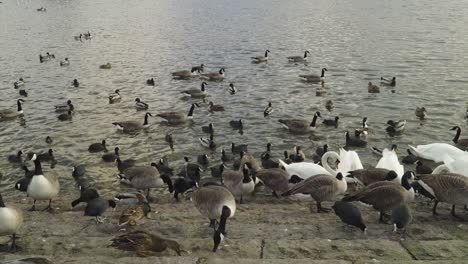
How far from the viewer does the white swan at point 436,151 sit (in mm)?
18656

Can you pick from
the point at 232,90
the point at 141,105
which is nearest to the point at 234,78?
the point at 232,90

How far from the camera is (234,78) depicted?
120 feet

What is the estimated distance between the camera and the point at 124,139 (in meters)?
24.1

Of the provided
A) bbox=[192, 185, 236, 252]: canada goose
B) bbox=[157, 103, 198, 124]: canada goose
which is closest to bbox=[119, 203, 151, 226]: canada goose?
bbox=[192, 185, 236, 252]: canada goose

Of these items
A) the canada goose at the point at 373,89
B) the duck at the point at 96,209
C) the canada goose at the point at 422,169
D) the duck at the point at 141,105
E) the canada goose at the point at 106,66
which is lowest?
the canada goose at the point at 422,169

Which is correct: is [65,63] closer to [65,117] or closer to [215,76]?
[215,76]

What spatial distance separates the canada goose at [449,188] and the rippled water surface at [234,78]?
7704mm

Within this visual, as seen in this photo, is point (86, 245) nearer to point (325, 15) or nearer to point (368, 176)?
point (368, 176)

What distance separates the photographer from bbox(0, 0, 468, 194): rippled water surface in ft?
76.2

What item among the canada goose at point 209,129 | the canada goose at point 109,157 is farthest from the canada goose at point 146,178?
the canada goose at point 209,129

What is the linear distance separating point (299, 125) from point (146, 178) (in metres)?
9.81

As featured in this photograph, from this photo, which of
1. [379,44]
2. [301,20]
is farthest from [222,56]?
[301,20]

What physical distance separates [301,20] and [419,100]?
161 ft

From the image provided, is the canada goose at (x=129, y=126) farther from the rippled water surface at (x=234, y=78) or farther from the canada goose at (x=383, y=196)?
the canada goose at (x=383, y=196)
